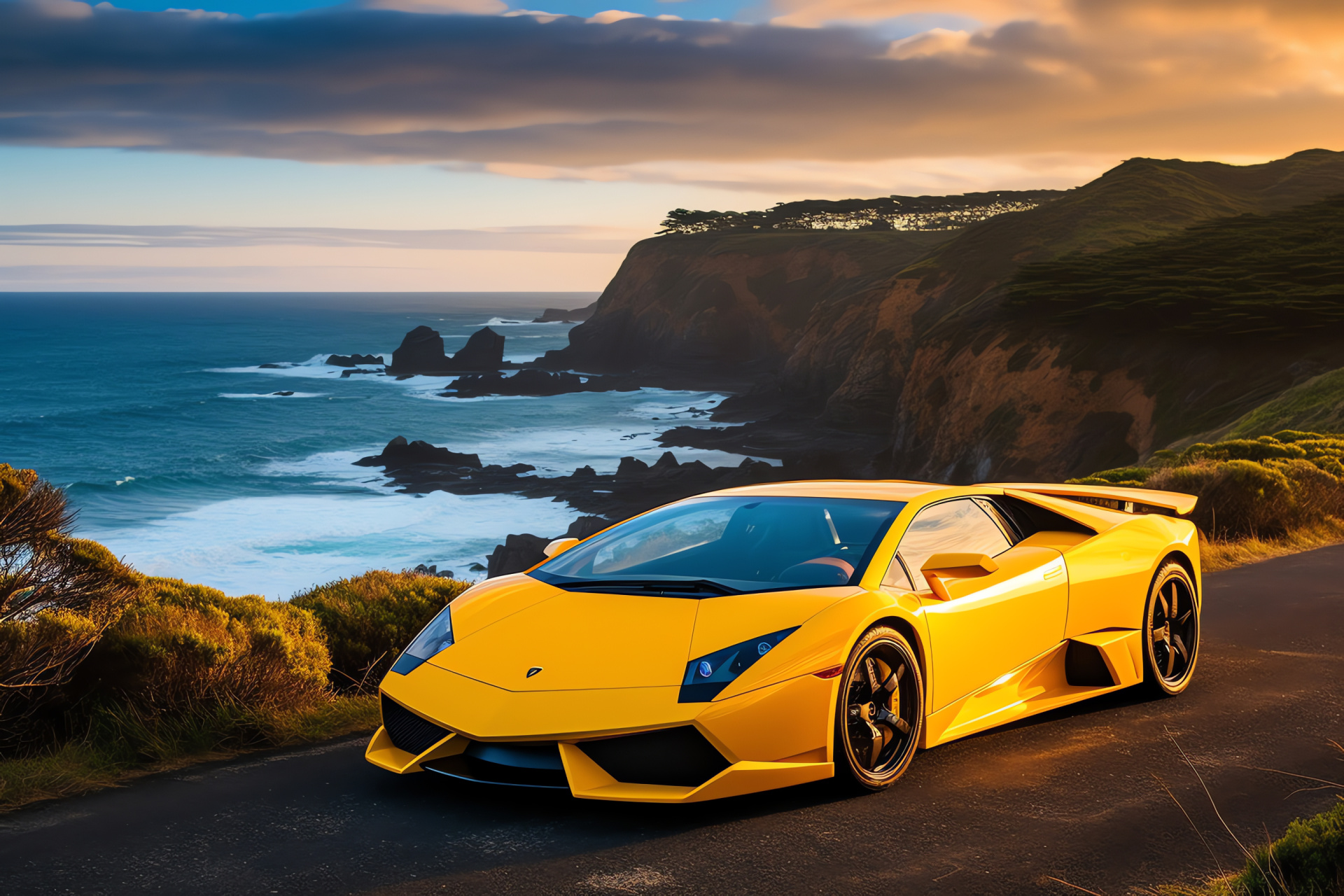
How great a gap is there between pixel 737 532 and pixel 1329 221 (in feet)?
130

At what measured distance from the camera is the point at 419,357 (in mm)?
100438

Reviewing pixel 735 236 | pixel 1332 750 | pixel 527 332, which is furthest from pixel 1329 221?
pixel 527 332

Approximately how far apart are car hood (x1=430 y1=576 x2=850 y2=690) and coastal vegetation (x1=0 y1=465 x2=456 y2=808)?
57.2 inches

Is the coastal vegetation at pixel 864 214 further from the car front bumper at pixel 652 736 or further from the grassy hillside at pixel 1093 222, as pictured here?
the car front bumper at pixel 652 736

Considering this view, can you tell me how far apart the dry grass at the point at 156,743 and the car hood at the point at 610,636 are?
1.28 meters

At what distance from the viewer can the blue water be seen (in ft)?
120

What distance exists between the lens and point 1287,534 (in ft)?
41.1

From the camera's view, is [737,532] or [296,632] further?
[296,632]

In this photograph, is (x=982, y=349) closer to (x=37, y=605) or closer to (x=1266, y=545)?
(x=1266, y=545)

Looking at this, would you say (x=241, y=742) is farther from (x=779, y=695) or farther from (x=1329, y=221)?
(x=1329, y=221)

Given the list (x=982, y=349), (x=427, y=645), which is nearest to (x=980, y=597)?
(x=427, y=645)

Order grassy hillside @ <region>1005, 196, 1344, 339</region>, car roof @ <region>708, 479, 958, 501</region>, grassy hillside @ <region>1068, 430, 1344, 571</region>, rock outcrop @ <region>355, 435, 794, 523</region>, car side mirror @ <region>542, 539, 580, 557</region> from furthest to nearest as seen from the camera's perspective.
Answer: rock outcrop @ <region>355, 435, 794, 523</region> < grassy hillside @ <region>1005, 196, 1344, 339</region> < grassy hillside @ <region>1068, 430, 1344, 571</region> < car side mirror @ <region>542, 539, 580, 557</region> < car roof @ <region>708, 479, 958, 501</region>

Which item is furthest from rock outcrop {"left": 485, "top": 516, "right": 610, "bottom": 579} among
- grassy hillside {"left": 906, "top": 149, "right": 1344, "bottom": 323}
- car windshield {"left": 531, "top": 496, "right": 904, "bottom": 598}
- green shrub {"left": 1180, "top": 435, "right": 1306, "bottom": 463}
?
car windshield {"left": 531, "top": 496, "right": 904, "bottom": 598}

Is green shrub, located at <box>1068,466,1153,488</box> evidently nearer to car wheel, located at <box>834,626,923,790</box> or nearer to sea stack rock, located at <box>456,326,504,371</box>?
car wheel, located at <box>834,626,923,790</box>
